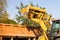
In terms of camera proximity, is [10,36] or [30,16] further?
[10,36]

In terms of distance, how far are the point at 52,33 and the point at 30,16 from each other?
2.69 meters

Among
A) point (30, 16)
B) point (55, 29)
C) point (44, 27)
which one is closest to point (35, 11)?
point (30, 16)

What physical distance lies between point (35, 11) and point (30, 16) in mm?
472

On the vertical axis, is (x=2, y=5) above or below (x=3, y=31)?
above

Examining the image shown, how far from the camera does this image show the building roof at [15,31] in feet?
56.6

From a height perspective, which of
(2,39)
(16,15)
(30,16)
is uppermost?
(16,15)

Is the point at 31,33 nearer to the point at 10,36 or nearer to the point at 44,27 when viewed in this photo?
the point at 10,36

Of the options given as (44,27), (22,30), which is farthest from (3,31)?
(44,27)

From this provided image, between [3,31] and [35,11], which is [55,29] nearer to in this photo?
[35,11]

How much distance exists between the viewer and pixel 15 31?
18094mm

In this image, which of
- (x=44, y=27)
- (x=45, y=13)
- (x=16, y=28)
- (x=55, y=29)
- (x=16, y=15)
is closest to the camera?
(x=55, y=29)

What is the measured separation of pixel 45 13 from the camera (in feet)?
40.4

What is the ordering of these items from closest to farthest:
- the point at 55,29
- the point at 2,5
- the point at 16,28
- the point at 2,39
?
the point at 55,29 < the point at 2,39 < the point at 16,28 < the point at 2,5

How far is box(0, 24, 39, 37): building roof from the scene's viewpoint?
56.6 ft
